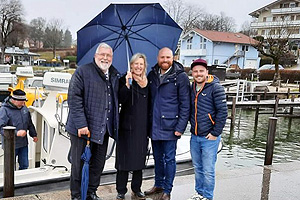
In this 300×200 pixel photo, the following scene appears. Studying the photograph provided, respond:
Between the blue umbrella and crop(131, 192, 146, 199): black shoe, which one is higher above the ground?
the blue umbrella

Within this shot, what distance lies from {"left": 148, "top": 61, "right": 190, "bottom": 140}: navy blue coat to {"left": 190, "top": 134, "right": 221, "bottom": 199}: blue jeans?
1.07ft

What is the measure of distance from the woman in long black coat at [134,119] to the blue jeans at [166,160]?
0.23 m

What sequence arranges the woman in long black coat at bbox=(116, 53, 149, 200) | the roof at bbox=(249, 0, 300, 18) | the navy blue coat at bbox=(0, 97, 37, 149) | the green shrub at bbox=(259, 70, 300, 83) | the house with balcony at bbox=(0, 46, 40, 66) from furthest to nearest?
the roof at bbox=(249, 0, 300, 18) → the house with balcony at bbox=(0, 46, 40, 66) → the green shrub at bbox=(259, 70, 300, 83) → the navy blue coat at bbox=(0, 97, 37, 149) → the woman in long black coat at bbox=(116, 53, 149, 200)

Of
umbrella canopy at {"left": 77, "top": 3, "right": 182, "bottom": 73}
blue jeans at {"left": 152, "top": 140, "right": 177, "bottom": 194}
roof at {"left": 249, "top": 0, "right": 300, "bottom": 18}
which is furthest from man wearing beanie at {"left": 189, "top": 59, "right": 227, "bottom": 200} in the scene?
roof at {"left": 249, "top": 0, "right": 300, "bottom": 18}

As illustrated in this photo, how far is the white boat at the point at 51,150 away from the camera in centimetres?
552

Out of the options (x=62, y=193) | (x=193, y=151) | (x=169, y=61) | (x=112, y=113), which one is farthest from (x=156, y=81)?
(x=62, y=193)

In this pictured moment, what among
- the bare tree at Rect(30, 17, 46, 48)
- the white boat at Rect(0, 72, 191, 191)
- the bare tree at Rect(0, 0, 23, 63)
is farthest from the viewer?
the bare tree at Rect(30, 17, 46, 48)

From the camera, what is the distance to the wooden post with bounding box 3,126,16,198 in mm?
4531

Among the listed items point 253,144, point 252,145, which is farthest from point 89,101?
point 253,144

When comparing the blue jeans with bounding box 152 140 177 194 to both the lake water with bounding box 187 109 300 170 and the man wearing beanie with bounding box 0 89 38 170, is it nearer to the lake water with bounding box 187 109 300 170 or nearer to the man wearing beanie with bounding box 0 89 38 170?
the man wearing beanie with bounding box 0 89 38 170

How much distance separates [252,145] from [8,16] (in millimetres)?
58353

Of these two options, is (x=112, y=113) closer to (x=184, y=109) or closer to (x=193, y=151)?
(x=184, y=109)

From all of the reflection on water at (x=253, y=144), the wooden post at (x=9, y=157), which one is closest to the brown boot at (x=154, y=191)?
the wooden post at (x=9, y=157)

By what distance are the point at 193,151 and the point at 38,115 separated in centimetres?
394
